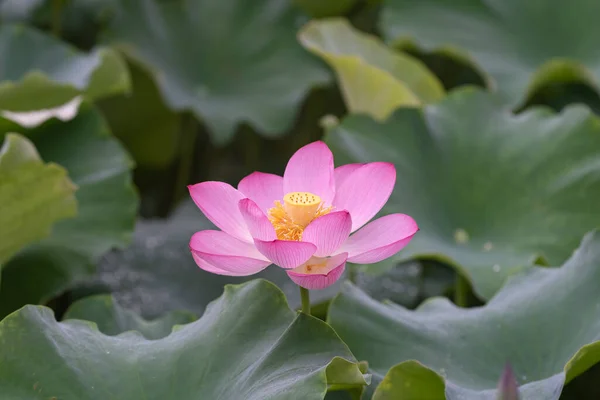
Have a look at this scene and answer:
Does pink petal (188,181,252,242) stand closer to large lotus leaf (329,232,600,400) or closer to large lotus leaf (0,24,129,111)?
large lotus leaf (329,232,600,400)

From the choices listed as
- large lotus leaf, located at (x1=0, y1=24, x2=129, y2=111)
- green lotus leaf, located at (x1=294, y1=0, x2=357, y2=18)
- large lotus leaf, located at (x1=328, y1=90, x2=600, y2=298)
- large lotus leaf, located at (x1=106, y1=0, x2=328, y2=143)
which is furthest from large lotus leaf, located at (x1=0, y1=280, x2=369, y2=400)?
green lotus leaf, located at (x1=294, y1=0, x2=357, y2=18)

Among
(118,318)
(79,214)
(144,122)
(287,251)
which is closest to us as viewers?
(287,251)

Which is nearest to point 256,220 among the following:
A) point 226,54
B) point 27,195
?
point 27,195

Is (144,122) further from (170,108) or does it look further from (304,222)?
(304,222)

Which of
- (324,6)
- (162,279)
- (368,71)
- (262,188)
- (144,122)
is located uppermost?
(262,188)

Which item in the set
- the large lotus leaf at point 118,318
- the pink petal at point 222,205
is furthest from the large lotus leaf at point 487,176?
the pink petal at point 222,205

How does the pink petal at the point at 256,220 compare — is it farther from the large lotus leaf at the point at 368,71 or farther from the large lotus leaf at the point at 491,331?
the large lotus leaf at the point at 368,71

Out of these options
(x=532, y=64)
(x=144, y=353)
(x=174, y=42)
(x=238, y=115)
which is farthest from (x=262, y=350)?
(x=174, y=42)

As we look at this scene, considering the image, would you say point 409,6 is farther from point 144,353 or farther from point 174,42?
point 144,353
